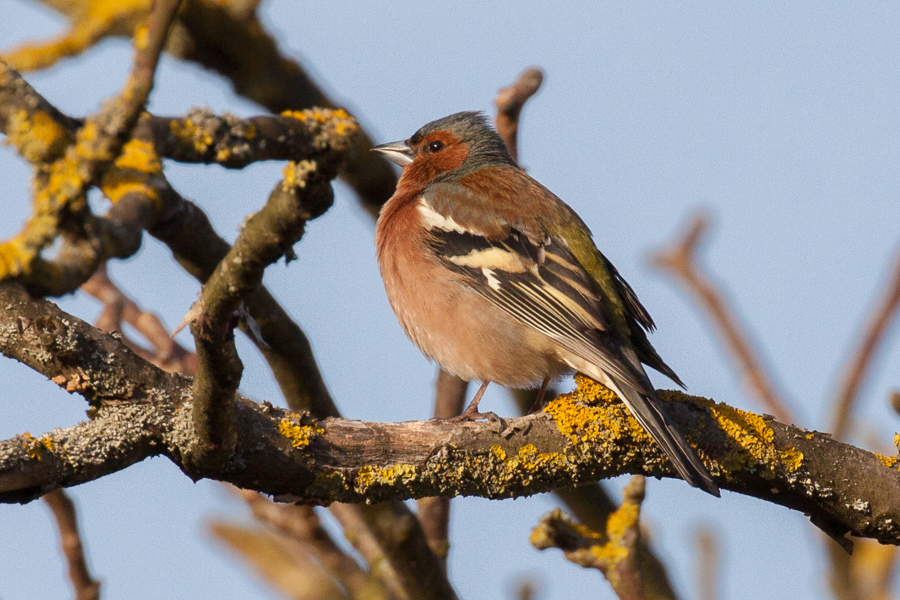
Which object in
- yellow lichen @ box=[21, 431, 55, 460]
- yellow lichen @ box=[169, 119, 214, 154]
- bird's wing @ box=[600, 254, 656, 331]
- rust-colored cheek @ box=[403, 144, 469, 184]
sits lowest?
A: yellow lichen @ box=[21, 431, 55, 460]

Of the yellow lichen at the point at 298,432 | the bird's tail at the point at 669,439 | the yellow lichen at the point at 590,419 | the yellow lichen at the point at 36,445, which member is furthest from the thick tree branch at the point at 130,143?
the bird's tail at the point at 669,439

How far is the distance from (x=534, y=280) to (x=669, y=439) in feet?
5.00

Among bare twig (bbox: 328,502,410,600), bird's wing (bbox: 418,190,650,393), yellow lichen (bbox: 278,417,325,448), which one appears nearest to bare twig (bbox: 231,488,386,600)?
bare twig (bbox: 328,502,410,600)

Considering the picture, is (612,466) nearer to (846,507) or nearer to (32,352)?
(846,507)

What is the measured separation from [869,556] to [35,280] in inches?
188

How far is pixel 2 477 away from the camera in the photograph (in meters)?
3.19

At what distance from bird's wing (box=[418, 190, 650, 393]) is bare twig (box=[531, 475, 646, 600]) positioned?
2.32ft

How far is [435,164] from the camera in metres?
7.07

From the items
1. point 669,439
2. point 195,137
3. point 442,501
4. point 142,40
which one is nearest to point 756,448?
point 669,439

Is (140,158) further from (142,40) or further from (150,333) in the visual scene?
(150,333)

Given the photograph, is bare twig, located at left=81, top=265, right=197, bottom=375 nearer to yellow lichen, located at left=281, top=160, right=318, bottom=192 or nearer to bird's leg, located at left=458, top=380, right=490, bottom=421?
bird's leg, located at left=458, top=380, right=490, bottom=421

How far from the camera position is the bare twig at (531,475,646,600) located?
4.25 meters

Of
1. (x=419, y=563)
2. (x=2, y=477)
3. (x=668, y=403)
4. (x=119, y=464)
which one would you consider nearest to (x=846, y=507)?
(x=668, y=403)

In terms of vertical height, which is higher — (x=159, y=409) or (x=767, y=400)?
(x=767, y=400)
